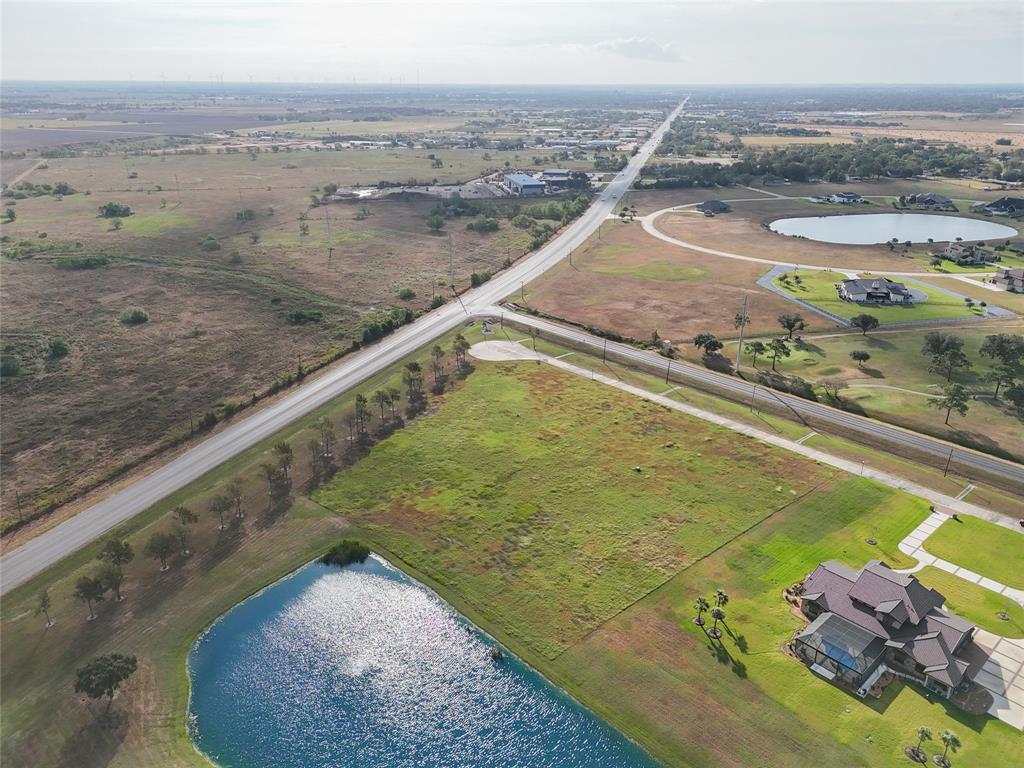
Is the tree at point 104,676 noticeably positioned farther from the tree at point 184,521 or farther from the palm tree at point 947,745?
the palm tree at point 947,745

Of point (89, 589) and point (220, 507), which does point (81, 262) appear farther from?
point (89, 589)

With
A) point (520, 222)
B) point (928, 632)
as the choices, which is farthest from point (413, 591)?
point (520, 222)

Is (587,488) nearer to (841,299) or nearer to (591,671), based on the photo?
(591,671)

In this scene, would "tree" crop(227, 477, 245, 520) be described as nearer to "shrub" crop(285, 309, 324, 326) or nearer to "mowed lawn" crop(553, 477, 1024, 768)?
"mowed lawn" crop(553, 477, 1024, 768)

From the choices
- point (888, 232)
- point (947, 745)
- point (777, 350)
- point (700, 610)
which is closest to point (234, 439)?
point (700, 610)

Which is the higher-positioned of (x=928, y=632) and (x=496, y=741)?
(x=928, y=632)

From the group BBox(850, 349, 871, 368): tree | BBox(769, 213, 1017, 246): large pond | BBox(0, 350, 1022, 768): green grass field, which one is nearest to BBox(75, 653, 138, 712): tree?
BBox(0, 350, 1022, 768): green grass field
